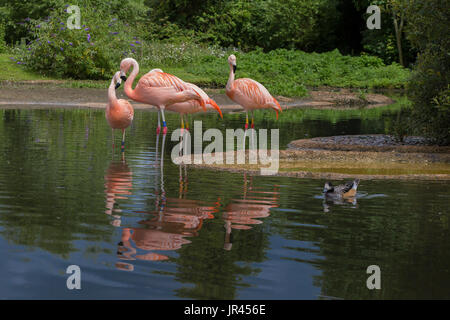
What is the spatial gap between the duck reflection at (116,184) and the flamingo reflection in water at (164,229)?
0.35 meters

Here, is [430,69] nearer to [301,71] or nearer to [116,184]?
[116,184]

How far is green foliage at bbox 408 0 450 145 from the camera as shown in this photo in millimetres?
14461

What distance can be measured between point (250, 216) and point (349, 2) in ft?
144

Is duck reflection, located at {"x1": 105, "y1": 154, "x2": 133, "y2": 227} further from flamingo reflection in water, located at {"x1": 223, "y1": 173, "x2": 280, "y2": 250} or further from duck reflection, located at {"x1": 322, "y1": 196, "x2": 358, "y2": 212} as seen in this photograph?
duck reflection, located at {"x1": 322, "y1": 196, "x2": 358, "y2": 212}

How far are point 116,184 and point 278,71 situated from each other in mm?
27850

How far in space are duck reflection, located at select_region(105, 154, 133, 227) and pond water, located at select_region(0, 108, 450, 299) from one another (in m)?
0.02

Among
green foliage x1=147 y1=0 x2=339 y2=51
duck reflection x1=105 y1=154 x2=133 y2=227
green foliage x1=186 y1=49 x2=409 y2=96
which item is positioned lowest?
duck reflection x1=105 y1=154 x2=133 y2=227

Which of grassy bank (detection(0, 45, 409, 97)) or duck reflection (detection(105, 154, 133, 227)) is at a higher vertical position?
grassy bank (detection(0, 45, 409, 97))

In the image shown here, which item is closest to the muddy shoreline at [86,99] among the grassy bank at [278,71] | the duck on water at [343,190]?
the grassy bank at [278,71]

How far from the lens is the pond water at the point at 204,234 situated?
5.52 m

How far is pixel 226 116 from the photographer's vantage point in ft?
80.1

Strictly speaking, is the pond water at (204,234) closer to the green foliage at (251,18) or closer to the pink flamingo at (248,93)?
the pink flamingo at (248,93)

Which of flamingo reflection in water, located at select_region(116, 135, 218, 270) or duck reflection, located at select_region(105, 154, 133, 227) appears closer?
flamingo reflection in water, located at select_region(116, 135, 218, 270)

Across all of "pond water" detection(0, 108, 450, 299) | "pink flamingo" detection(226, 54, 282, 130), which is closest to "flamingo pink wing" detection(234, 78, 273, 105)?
"pink flamingo" detection(226, 54, 282, 130)
